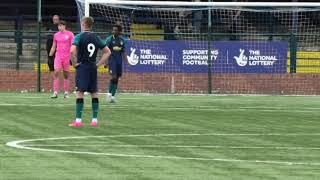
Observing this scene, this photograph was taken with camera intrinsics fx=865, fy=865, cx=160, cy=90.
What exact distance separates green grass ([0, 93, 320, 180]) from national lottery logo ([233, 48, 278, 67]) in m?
8.22

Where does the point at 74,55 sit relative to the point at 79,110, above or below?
above

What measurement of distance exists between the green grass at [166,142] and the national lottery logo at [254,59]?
8.22m

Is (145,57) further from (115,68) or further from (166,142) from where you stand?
(166,142)

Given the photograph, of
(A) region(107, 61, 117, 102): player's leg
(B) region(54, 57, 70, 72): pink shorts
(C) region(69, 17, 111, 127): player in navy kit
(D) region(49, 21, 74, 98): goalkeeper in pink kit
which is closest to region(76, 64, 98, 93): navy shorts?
(C) region(69, 17, 111, 127): player in navy kit

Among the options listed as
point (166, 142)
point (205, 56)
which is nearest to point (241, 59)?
point (205, 56)

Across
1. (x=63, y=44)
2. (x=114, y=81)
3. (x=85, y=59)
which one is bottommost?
(x=114, y=81)

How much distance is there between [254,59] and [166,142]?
1803 cm

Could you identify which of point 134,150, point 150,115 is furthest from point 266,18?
point 134,150

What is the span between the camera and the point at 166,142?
13.1 m

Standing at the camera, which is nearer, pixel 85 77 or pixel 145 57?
pixel 85 77

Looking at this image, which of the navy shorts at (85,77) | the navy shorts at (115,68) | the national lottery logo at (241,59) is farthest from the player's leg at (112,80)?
the national lottery logo at (241,59)

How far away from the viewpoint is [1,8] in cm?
4141

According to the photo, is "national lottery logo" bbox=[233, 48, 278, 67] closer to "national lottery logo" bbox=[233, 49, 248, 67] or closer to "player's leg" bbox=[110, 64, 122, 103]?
"national lottery logo" bbox=[233, 49, 248, 67]

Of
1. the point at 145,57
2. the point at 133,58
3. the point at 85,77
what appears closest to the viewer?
the point at 85,77
